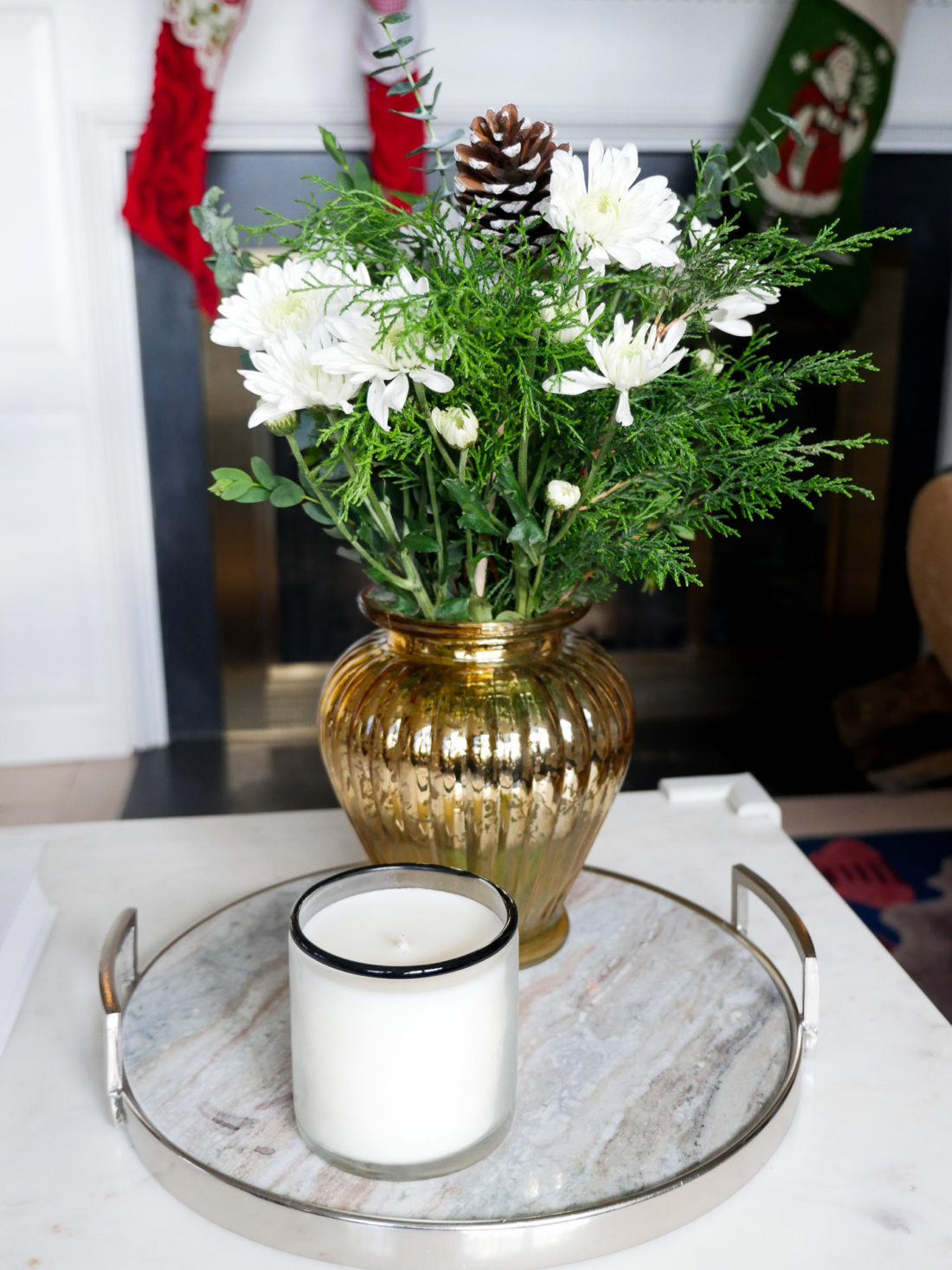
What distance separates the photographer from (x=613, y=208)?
19.1 inches

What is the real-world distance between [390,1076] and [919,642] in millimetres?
2374

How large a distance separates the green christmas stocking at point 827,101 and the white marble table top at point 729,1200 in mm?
1615

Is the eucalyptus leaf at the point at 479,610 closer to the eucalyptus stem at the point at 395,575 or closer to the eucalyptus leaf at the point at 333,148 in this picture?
the eucalyptus stem at the point at 395,575

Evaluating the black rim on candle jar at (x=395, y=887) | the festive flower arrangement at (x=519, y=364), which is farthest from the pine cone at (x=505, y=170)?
the black rim on candle jar at (x=395, y=887)

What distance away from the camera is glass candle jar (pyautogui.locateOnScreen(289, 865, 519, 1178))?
428mm

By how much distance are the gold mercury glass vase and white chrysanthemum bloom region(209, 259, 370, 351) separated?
155 mm

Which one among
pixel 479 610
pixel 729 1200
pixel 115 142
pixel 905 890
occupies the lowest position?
pixel 905 890

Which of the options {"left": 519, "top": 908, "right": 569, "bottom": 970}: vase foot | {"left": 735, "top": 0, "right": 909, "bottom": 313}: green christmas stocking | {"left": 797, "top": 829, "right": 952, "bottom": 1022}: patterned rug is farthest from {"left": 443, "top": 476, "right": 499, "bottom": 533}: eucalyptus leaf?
{"left": 735, "top": 0, "right": 909, "bottom": 313}: green christmas stocking

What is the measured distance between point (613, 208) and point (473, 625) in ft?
0.66

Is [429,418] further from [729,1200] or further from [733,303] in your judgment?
[729,1200]

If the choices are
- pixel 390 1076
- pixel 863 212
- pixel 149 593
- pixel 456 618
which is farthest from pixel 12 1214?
pixel 863 212

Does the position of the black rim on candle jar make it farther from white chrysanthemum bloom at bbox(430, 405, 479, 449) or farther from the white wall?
the white wall

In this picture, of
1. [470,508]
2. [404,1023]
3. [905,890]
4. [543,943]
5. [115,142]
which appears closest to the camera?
[404,1023]

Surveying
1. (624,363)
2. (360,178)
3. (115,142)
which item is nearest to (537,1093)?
(624,363)
